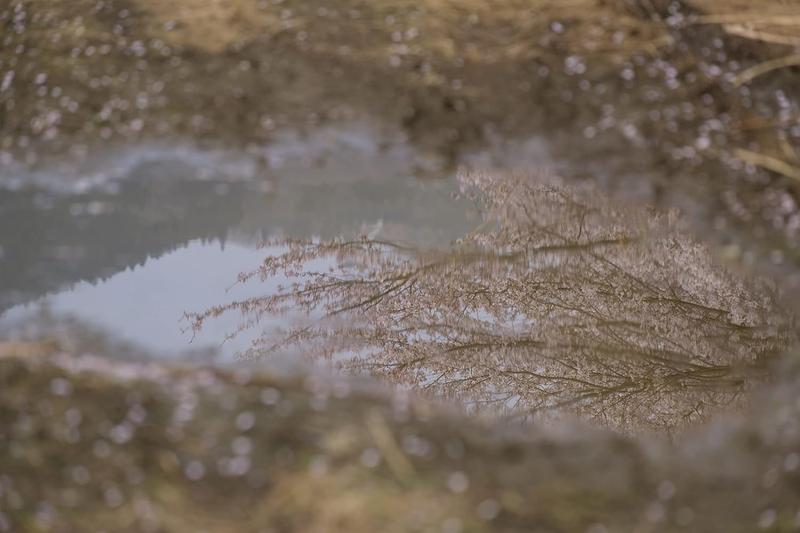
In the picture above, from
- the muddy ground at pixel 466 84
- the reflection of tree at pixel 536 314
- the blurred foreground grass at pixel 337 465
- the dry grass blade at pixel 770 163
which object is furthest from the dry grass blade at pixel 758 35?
the blurred foreground grass at pixel 337 465

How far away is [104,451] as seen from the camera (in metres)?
0.99

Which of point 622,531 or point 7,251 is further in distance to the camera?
point 7,251

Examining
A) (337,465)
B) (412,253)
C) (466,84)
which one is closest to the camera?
(337,465)

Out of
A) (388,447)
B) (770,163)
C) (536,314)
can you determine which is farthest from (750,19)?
(388,447)

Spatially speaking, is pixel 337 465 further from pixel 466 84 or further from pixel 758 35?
pixel 758 35

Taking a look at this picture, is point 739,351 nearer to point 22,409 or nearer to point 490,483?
point 490,483

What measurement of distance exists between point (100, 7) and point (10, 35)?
19cm

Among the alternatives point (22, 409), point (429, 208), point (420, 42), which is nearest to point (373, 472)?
point (22, 409)

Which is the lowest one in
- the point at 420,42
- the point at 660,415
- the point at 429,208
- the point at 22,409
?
the point at 660,415

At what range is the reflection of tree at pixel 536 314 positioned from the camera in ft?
5.38

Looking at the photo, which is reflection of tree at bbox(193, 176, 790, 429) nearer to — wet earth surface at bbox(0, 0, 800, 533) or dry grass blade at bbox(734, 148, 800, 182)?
wet earth surface at bbox(0, 0, 800, 533)

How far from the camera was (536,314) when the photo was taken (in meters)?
1.89

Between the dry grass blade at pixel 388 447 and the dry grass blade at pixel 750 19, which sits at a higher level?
the dry grass blade at pixel 750 19

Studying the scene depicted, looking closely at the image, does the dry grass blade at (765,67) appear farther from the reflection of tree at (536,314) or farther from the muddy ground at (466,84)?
the reflection of tree at (536,314)
